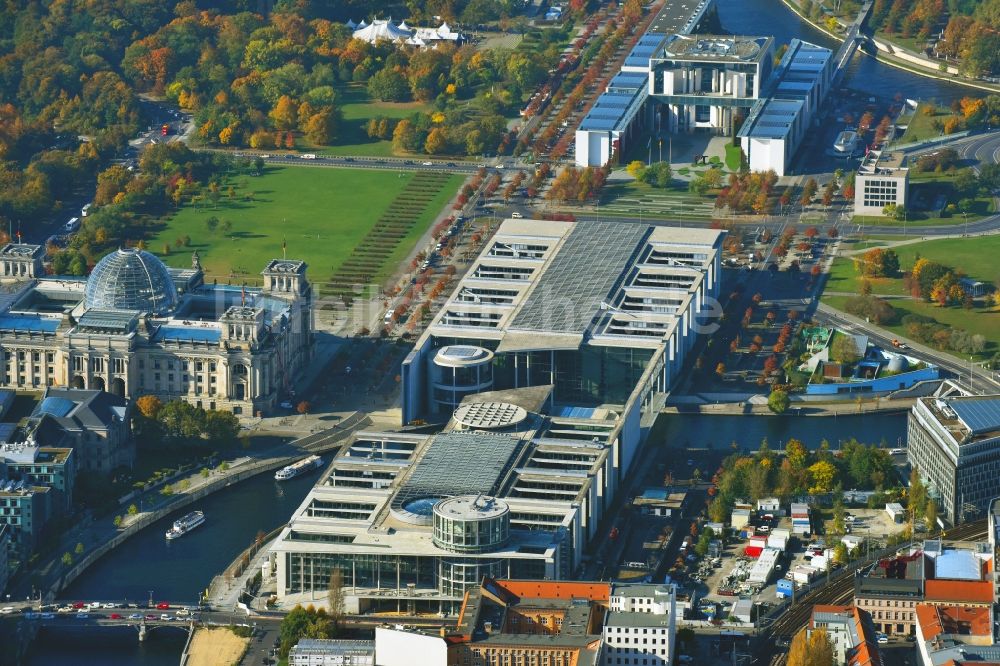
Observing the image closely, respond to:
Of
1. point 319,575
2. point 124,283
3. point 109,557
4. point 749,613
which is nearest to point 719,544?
point 749,613

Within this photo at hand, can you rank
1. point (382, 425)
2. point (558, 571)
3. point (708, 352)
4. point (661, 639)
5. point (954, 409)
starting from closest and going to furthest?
point (661, 639)
point (558, 571)
point (954, 409)
point (382, 425)
point (708, 352)

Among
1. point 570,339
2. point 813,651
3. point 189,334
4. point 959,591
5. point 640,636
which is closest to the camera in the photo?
point 813,651

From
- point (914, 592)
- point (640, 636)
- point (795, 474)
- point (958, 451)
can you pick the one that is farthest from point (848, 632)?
point (795, 474)

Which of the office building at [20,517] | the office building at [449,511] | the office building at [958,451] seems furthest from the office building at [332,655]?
the office building at [958,451]

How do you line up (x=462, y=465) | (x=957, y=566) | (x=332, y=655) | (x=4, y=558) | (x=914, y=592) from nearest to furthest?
(x=332, y=655) → (x=914, y=592) → (x=957, y=566) → (x=4, y=558) → (x=462, y=465)

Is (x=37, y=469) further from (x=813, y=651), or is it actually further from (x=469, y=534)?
(x=813, y=651)

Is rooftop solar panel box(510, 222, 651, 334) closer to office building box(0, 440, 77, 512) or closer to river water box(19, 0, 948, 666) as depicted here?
river water box(19, 0, 948, 666)

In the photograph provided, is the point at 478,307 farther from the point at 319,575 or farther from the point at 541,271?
the point at 319,575
